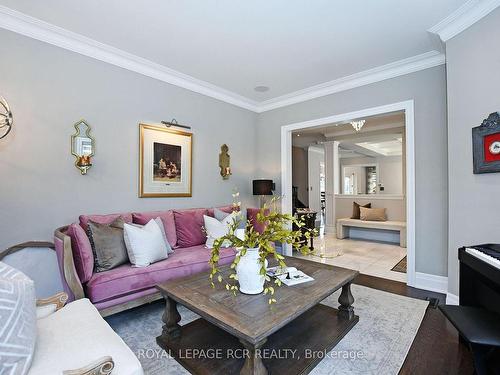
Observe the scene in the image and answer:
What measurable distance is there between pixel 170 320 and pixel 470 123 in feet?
10.5

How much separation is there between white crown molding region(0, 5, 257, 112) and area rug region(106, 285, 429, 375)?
2890 mm

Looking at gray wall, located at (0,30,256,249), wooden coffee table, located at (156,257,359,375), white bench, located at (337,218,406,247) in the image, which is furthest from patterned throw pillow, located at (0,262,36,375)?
white bench, located at (337,218,406,247)

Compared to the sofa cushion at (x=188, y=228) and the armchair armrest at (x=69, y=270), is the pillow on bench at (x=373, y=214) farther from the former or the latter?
the armchair armrest at (x=69, y=270)

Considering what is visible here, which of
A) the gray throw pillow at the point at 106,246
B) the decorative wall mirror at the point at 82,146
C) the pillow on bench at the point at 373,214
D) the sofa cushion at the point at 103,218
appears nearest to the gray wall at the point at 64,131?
the decorative wall mirror at the point at 82,146

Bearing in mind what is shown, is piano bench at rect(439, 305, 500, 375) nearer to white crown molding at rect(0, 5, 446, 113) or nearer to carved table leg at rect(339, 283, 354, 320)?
carved table leg at rect(339, 283, 354, 320)

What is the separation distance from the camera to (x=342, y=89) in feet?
12.9

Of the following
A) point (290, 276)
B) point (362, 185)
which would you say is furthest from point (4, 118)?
point (362, 185)

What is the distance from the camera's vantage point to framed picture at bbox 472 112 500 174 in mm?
2125

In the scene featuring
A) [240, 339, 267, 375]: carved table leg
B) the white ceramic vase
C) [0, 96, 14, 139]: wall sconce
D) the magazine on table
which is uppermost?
[0, 96, 14, 139]: wall sconce

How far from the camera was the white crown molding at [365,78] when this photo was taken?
10.4ft

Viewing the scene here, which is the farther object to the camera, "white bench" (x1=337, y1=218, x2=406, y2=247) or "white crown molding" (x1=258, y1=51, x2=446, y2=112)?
"white bench" (x1=337, y1=218, x2=406, y2=247)

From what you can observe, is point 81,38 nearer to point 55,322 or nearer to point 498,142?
point 55,322

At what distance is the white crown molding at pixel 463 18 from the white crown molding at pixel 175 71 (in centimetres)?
53

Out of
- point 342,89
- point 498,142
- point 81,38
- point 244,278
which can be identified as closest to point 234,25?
point 81,38
